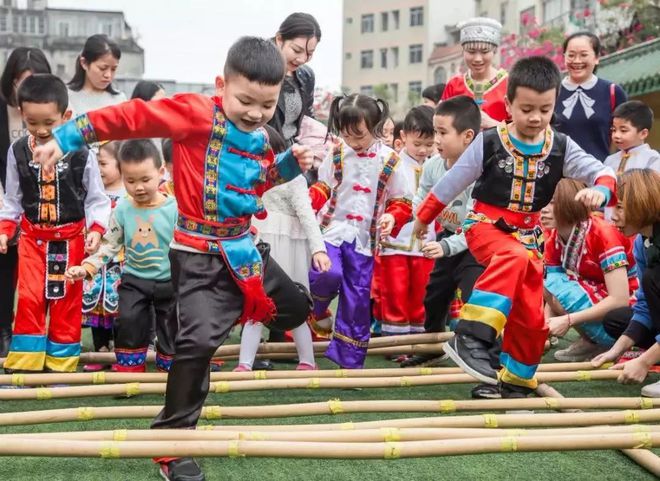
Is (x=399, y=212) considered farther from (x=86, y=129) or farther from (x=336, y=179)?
(x=86, y=129)

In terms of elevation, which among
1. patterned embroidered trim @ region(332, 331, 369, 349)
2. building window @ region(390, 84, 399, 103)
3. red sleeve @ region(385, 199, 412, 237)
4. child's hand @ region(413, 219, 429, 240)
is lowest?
patterned embroidered trim @ region(332, 331, 369, 349)

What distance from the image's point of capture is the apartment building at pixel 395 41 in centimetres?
4466

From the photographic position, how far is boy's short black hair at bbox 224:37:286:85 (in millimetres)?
2834

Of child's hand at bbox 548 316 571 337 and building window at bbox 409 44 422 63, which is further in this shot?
building window at bbox 409 44 422 63

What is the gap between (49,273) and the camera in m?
4.17

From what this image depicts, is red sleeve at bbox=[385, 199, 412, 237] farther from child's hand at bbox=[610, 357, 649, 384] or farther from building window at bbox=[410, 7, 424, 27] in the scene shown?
building window at bbox=[410, 7, 424, 27]

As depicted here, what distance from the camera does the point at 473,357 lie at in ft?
11.5

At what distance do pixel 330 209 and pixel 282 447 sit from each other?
2129 millimetres

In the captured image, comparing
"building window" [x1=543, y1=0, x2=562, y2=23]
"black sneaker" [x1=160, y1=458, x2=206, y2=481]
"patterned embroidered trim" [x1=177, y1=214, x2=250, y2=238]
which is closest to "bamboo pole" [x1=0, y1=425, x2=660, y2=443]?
"black sneaker" [x1=160, y1=458, x2=206, y2=481]

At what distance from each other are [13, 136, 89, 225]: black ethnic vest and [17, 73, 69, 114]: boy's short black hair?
22 centimetres

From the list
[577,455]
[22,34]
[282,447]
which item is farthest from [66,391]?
[22,34]

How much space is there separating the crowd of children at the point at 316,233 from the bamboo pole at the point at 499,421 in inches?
13.7

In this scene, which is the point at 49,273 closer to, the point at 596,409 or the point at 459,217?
the point at 459,217

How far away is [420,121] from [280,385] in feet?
7.38
